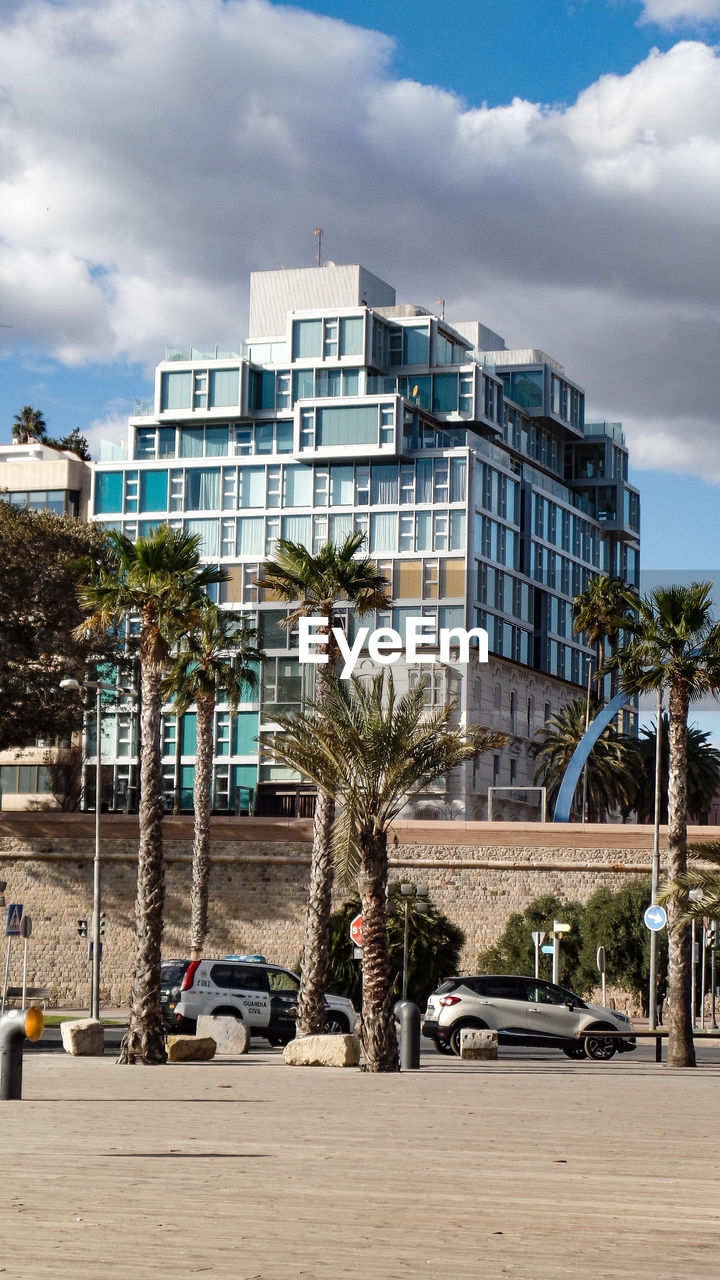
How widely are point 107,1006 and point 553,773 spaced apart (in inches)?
1146

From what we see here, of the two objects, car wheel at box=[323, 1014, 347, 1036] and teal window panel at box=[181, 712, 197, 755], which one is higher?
teal window panel at box=[181, 712, 197, 755]

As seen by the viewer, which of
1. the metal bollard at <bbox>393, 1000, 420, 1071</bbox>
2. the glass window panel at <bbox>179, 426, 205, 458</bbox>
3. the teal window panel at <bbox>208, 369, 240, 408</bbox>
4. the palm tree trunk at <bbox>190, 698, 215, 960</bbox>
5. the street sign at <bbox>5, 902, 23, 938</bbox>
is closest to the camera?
the metal bollard at <bbox>393, 1000, 420, 1071</bbox>

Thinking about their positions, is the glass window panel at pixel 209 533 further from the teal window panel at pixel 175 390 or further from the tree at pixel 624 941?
the tree at pixel 624 941

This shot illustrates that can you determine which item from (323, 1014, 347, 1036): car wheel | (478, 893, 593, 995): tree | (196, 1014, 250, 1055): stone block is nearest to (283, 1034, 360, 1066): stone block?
(196, 1014, 250, 1055): stone block

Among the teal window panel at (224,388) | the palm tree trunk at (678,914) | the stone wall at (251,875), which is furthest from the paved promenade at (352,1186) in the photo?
the teal window panel at (224,388)

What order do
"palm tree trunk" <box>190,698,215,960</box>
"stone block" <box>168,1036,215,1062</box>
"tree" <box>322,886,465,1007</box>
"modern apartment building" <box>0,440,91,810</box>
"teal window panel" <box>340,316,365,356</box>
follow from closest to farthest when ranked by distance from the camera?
"stone block" <box>168,1036,215,1062</box>
"tree" <box>322,886,465,1007</box>
"palm tree trunk" <box>190,698,215,960</box>
"modern apartment building" <box>0,440,91,810</box>
"teal window panel" <box>340,316,365,356</box>

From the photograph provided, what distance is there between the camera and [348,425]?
77062 millimetres

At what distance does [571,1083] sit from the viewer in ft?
74.6

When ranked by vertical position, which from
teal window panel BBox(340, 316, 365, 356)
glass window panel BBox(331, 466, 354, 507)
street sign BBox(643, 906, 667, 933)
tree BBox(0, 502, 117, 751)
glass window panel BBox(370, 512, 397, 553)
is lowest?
street sign BBox(643, 906, 667, 933)

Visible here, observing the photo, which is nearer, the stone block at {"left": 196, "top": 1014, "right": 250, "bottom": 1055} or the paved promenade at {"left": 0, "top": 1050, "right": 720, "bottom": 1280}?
the paved promenade at {"left": 0, "top": 1050, "right": 720, "bottom": 1280}

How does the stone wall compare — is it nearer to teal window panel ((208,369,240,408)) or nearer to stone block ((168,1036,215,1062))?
stone block ((168,1036,215,1062))

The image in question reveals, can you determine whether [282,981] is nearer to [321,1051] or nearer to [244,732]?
[321,1051]

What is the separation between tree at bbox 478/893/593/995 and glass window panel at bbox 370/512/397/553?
26.0 metres

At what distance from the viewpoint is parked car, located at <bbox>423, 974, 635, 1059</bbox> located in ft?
102
